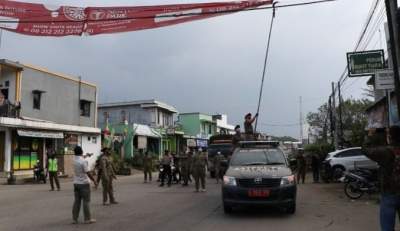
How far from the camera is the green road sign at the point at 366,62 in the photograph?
1541 centimetres

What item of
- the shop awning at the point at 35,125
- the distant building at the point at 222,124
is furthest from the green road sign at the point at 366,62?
the distant building at the point at 222,124

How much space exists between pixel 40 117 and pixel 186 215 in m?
23.3

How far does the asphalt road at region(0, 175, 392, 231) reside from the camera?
10351 millimetres

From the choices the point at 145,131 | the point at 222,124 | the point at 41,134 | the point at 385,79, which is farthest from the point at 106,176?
the point at 222,124

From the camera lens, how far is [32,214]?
12.7m

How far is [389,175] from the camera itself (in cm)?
713

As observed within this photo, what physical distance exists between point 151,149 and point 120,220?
43062mm

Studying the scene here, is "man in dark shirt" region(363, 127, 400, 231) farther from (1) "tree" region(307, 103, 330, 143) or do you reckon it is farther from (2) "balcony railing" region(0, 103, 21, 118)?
(1) "tree" region(307, 103, 330, 143)

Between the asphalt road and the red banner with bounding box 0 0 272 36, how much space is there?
5.05 m

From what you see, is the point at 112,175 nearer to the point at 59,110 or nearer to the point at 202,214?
the point at 202,214

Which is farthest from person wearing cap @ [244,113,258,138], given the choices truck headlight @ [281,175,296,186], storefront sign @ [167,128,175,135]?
storefront sign @ [167,128,175,135]

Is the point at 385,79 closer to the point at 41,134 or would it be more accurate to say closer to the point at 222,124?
the point at 41,134

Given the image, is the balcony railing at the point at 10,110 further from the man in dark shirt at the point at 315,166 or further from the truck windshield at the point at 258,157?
the truck windshield at the point at 258,157

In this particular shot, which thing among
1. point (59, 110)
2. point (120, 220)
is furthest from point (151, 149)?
point (120, 220)
